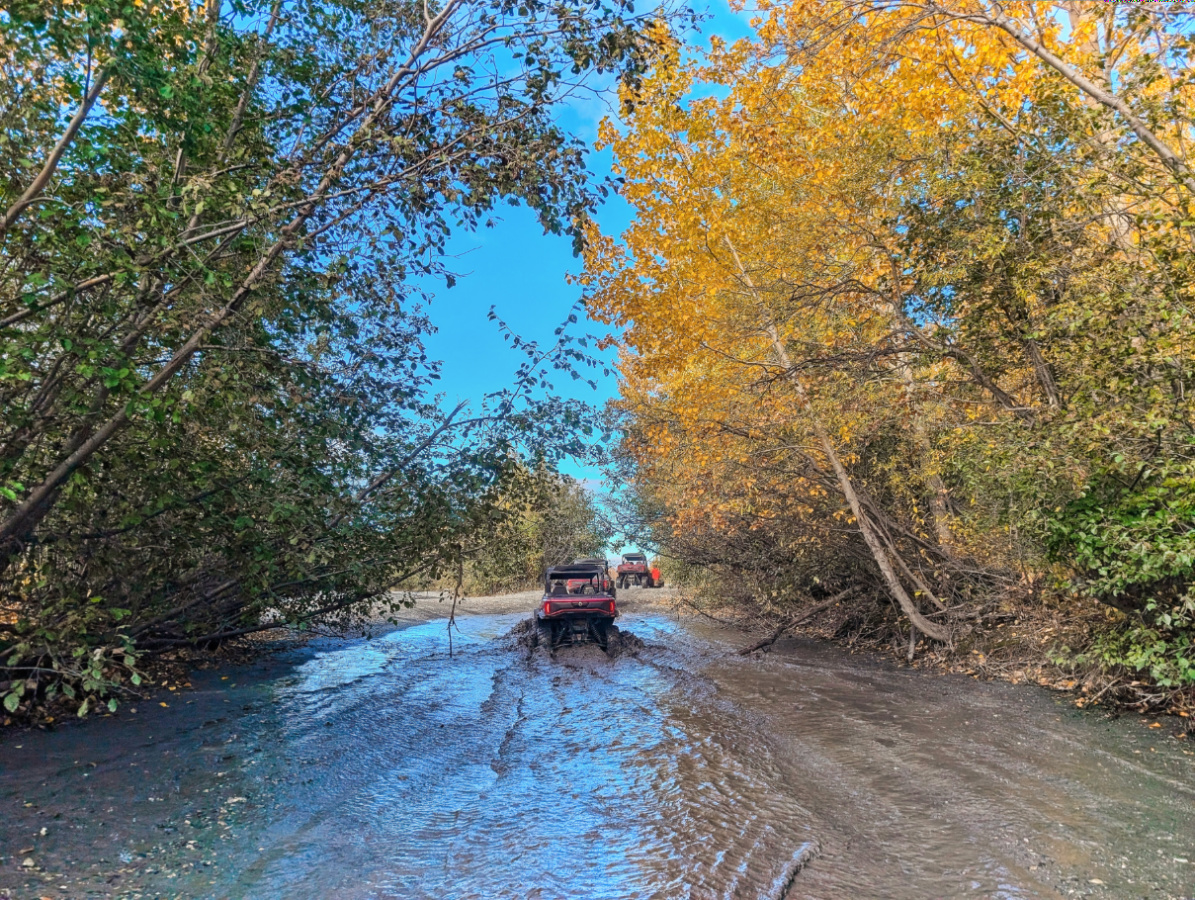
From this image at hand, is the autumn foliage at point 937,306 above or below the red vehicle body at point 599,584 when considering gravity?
above

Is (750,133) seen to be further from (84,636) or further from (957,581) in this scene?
(84,636)

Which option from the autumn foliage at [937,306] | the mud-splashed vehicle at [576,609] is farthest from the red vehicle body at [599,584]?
the autumn foliage at [937,306]

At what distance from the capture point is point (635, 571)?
34781 millimetres

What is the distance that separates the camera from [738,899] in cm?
403

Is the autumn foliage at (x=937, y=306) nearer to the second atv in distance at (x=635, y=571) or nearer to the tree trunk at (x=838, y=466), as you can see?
the tree trunk at (x=838, y=466)

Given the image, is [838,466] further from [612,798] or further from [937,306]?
[612,798]

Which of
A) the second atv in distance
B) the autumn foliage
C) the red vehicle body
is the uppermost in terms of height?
the autumn foliage

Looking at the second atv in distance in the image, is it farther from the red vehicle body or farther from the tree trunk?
the tree trunk

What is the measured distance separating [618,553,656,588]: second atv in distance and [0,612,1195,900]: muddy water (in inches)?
965

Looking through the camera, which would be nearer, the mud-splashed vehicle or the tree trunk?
the tree trunk

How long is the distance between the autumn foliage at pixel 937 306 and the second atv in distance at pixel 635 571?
66.4 feet

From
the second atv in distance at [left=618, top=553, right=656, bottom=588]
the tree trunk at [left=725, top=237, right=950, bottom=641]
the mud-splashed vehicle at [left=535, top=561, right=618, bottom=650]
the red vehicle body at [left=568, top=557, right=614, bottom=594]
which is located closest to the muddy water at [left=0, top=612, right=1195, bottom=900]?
the tree trunk at [left=725, top=237, right=950, bottom=641]

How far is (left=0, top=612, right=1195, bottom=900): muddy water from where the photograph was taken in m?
4.32

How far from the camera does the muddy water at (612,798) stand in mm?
4324
